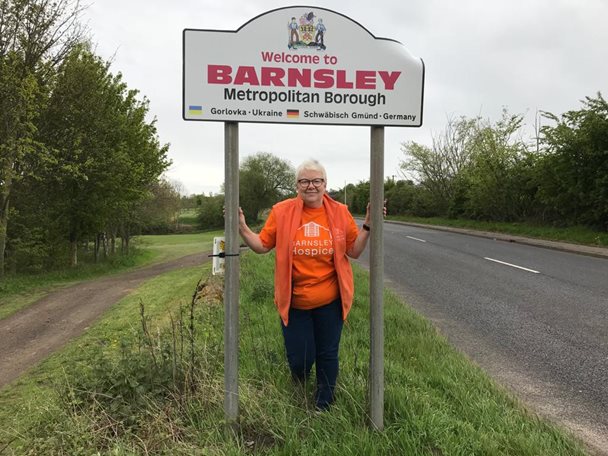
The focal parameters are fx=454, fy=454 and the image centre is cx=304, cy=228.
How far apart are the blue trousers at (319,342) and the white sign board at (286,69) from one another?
122cm

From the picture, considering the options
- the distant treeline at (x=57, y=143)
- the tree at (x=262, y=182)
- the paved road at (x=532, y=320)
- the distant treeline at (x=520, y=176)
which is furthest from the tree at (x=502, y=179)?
the tree at (x=262, y=182)

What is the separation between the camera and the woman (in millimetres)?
2867

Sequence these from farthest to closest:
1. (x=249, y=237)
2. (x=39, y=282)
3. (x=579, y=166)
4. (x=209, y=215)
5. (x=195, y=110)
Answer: (x=209, y=215) → (x=579, y=166) → (x=39, y=282) → (x=249, y=237) → (x=195, y=110)

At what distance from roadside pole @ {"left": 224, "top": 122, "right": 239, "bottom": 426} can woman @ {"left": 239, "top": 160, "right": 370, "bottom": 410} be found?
0.31ft

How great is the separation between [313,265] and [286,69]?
47.5 inches

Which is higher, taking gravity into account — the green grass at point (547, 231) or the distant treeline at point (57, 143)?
the distant treeline at point (57, 143)

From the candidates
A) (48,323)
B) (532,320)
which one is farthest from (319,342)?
(48,323)

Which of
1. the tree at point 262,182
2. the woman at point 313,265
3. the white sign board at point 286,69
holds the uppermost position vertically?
the tree at point 262,182

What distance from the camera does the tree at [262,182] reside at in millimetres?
65750

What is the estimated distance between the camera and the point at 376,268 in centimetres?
287

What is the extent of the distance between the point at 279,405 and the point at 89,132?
16828 mm

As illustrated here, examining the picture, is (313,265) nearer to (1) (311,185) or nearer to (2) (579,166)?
(1) (311,185)

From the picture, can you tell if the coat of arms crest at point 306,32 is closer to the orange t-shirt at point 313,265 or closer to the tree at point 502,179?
the orange t-shirt at point 313,265

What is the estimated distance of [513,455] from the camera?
8.50 ft
